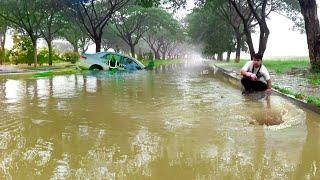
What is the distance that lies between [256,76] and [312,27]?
328 inches

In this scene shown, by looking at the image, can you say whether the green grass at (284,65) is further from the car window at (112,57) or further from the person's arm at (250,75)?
the person's arm at (250,75)

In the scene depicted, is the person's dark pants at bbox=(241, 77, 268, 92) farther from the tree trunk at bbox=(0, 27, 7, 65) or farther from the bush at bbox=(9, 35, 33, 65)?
the tree trunk at bbox=(0, 27, 7, 65)

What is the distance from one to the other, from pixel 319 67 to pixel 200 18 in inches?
1508

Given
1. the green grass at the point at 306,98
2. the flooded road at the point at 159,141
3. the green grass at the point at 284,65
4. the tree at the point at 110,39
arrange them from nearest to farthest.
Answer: the flooded road at the point at 159,141 → the green grass at the point at 306,98 → the green grass at the point at 284,65 → the tree at the point at 110,39

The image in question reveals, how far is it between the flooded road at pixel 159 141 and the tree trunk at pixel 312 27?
33.7 ft

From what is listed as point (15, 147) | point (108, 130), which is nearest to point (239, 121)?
point (108, 130)

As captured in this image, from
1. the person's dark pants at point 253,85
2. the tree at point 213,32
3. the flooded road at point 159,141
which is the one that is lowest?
the flooded road at point 159,141

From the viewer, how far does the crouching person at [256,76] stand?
12.3 m

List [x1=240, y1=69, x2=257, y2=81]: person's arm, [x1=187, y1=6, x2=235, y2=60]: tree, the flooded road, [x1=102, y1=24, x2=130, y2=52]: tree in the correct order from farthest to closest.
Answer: [x1=102, y1=24, x2=130, y2=52]: tree
[x1=187, y1=6, x2=235, y2=60]: tree
[x1=240, y1=69, x2=257, y2=81]: person's arm
the flooded road

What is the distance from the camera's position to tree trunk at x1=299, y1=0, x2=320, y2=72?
19.3m

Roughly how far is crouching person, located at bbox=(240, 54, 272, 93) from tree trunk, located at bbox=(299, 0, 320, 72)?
7887 millimetres

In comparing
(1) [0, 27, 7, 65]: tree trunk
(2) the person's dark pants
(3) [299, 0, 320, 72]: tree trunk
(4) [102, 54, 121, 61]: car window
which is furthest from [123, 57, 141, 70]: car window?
(2) the person's dark pants

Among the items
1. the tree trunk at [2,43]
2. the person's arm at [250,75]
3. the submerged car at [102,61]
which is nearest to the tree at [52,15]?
the tree trunk at [2,43]

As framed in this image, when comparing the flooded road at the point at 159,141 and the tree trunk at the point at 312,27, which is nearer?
the flooded road at the point at 159,141
